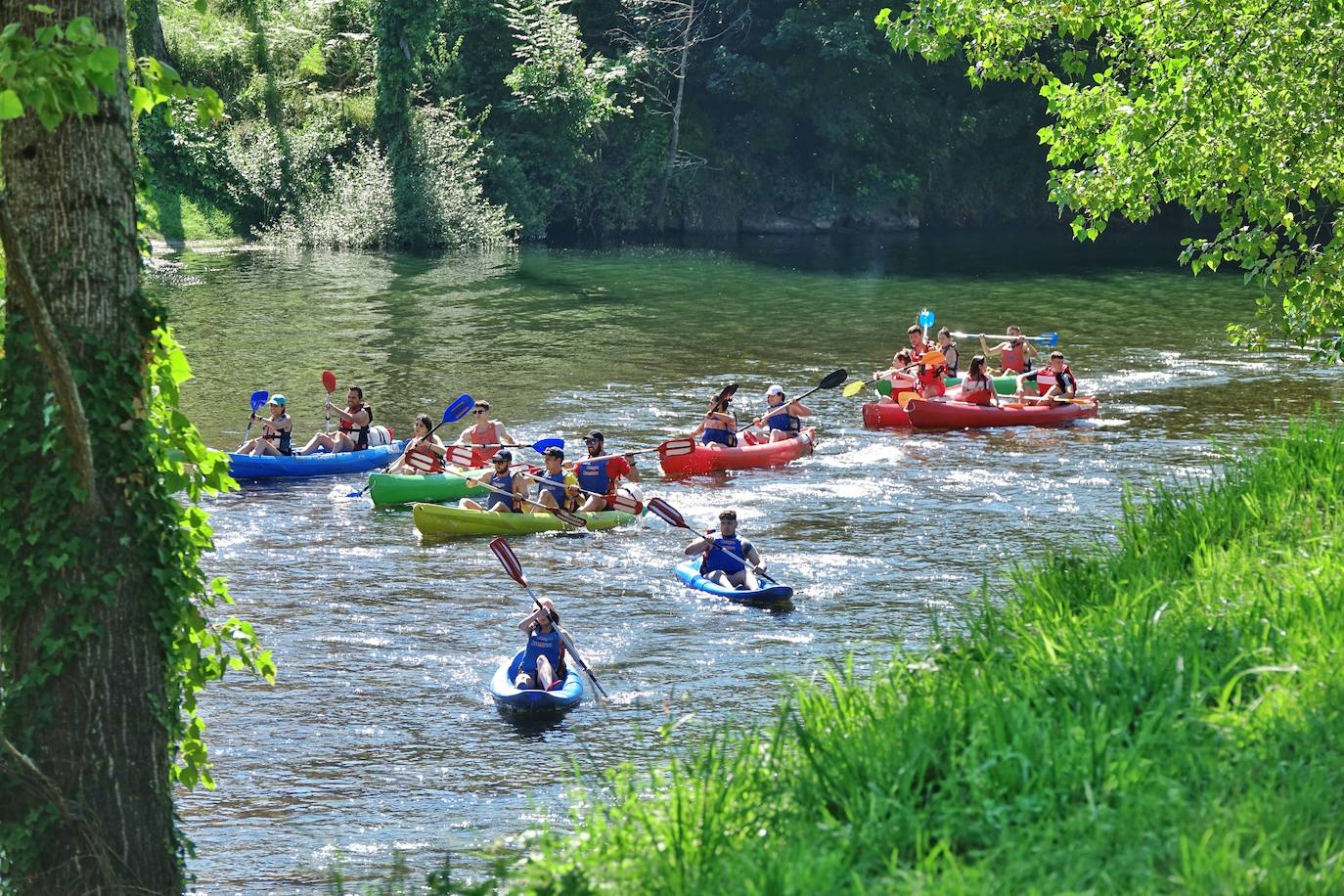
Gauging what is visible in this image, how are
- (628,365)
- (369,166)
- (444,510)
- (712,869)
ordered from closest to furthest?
(712,869), (444,510), (628,365), (369,166)

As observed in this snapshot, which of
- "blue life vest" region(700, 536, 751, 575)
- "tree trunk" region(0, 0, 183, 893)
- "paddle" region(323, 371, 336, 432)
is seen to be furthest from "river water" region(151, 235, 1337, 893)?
"tree trunk" region(0, 0, 183, 893)

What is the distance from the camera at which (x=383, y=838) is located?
28.4 ft

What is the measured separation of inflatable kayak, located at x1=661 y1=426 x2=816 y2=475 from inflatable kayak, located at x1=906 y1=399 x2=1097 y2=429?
231cm

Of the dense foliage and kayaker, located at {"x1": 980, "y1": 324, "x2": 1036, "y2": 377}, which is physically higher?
the dense foliage

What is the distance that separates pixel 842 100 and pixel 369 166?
15246 mm

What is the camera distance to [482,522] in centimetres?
1546

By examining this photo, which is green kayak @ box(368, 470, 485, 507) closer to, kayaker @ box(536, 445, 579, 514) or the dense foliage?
kayaker @ box(536, 445, 579, 514)

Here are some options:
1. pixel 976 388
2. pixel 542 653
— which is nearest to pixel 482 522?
pixel 542 653

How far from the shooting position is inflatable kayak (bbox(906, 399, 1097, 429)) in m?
20.6

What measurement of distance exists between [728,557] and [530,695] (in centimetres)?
335

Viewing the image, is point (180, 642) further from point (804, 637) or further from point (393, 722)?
point (804, 637)

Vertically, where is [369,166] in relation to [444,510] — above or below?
above

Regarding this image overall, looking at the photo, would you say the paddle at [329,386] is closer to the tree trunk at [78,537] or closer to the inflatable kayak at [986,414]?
the inflatable kayak at [986,414]

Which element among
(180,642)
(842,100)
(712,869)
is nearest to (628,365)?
(180,642)
